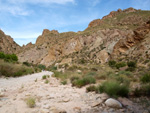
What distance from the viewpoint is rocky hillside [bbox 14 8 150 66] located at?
28650 millimetres

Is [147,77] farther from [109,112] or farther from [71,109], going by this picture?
[71,109]

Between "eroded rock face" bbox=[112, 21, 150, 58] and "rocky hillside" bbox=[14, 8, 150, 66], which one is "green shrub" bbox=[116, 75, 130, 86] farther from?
"eroded rock face" bbox=[112, 21, 150, 58]

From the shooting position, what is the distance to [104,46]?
40.3 metres

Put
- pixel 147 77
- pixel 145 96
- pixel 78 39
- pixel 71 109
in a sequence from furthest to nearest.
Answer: pixel 78 39 < pixel 147 77 < pixel 145 96 < pixel 71 109

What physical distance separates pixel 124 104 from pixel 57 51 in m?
51.7

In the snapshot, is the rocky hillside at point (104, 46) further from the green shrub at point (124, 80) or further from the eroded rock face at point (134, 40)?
the green shrub at point (124, 80)

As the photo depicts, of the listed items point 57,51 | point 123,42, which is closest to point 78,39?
point 57,51

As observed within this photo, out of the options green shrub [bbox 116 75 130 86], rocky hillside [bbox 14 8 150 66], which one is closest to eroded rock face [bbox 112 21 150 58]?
rocky hillside [bbox 14 8 150 66]

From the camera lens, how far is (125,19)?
5434cm

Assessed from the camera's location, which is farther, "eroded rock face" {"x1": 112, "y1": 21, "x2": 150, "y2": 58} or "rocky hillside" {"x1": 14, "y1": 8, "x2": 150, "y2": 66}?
"rocky hillside" {"x1": 14, "y1": 8, "x2": 150, "y2": 66}

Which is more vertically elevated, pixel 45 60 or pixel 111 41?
pixel 111 41

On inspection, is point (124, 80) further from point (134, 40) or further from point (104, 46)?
point (104, 46)

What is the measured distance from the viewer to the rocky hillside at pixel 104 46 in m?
28.6

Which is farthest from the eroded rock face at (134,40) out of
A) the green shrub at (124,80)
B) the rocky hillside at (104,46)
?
the green shrub at (124,80)
